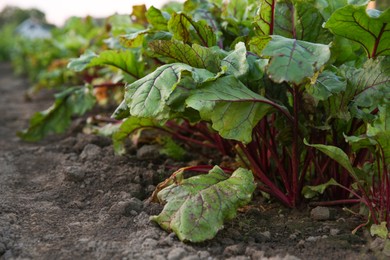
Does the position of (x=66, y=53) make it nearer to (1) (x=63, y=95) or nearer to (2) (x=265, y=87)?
(1) (x=63, y=95)

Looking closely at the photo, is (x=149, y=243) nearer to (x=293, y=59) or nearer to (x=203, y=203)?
(x=203, y=203)

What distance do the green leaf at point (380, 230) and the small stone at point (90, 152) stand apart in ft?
5.45

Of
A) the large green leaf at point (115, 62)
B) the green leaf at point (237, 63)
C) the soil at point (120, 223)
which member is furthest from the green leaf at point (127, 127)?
the green leaf at point (237, 63)

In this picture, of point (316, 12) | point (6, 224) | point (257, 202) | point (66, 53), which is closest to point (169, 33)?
point (316, 12)

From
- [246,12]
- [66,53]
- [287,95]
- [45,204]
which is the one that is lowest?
[66,53]

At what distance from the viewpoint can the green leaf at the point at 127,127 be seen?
106 inches

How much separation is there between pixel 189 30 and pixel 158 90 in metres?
0.59

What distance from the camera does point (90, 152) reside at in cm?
308

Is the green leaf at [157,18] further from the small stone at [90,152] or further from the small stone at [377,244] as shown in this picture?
the small stone at [377,244]

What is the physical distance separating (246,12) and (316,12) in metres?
0.61

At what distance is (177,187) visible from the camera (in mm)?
2020

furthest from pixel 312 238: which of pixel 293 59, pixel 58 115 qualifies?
pixel 58 115

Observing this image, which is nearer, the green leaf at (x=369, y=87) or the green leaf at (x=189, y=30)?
the green leaf at (x=369, y=87)

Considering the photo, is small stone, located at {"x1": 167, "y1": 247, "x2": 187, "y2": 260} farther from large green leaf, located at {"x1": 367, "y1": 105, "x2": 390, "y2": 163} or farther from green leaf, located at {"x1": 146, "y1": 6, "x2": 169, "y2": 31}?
green leaf, located at {"x1": 146, "y1": 6, "x2": 169, "y2": 31}
